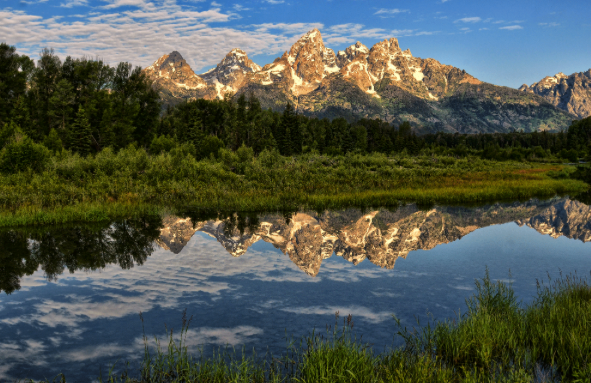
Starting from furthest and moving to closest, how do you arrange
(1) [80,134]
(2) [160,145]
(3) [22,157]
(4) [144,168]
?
(2) [160,145], (1) [80,134], (4) [144,168], (3) [22,157]

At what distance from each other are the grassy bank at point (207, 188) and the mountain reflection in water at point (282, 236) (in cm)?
243

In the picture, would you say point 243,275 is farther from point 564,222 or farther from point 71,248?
point 564,222

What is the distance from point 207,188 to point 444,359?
1177 inches

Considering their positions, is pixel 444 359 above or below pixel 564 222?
below

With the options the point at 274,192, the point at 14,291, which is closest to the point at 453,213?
the point at 274,192

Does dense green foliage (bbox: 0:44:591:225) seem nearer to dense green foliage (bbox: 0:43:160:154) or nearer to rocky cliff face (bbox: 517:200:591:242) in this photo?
dense green foliage (bbox: 0:43:160:154)

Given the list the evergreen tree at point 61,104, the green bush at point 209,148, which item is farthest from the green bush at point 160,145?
the evergreen tree at point 61,104

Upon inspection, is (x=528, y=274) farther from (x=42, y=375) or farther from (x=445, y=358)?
(x=42, y=375)

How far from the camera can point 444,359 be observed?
8.80m

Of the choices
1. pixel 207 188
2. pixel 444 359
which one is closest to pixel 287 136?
pixel 207 188

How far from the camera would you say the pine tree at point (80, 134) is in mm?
62688

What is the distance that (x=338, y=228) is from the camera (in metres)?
25.3

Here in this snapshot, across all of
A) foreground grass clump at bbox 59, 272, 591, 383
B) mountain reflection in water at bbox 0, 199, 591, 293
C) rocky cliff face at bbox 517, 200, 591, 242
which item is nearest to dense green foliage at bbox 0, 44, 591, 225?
mountain reflection in water at bbox 0, 199, 591, 293

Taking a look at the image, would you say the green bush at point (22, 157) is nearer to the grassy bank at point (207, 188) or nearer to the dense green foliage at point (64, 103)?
the grassy bank at point (207, 188)
